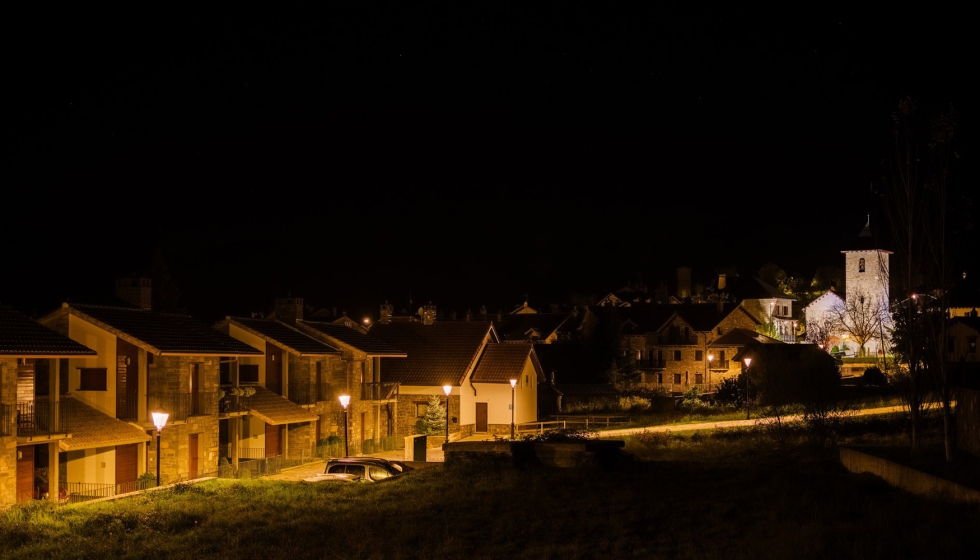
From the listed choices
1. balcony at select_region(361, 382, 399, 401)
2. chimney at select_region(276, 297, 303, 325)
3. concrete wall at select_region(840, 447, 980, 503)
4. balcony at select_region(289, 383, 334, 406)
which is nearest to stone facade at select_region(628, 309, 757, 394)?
balcony at select_region(361, 382, 399, 401)

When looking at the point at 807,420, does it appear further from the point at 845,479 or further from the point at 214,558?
the point at 214,558

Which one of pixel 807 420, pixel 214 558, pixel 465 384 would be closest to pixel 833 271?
pixel 465 384

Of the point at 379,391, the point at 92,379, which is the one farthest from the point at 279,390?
the point at 92,379

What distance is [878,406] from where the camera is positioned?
44156mm

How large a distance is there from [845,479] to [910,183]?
7.21 m

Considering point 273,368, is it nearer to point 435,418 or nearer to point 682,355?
point 435,418

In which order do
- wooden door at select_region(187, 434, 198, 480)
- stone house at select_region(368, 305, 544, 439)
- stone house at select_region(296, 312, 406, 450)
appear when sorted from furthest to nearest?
stone house at select_region(368, 305, 544, 439), stone house at select_region(296, 312, 406, 450), wooden door at select_region(187, 434, 198, 480)

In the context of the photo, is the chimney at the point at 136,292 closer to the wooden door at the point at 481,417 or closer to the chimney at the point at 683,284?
the wooden door at the point at 481,417

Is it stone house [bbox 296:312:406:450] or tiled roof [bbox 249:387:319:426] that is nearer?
tiled roof [bbox 249:387:319:426]

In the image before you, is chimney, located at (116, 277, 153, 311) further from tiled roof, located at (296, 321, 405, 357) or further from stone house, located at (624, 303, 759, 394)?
stone house, located at (624, 303, 759, 394)

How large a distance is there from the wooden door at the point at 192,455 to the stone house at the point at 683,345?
50.2 metres

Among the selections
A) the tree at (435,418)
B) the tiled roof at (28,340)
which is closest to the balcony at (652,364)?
the tree at (435,418)

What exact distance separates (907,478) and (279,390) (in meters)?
26.2

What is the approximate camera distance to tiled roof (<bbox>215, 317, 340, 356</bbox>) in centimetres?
3934
